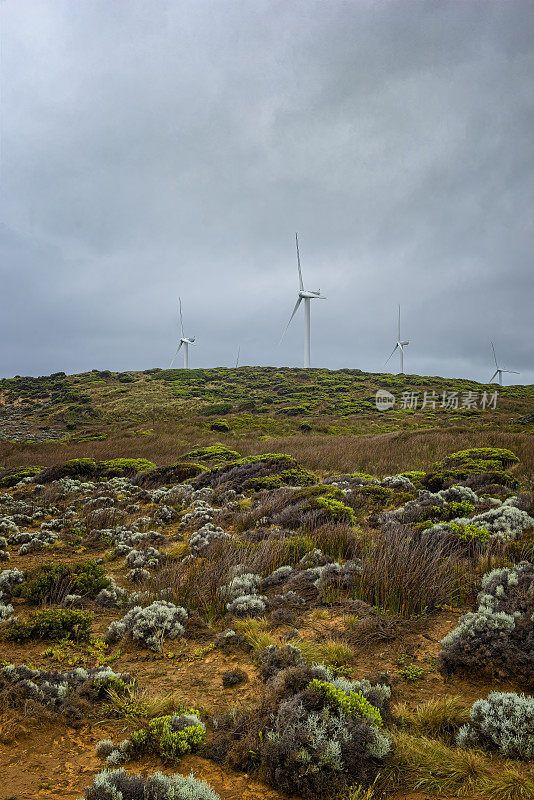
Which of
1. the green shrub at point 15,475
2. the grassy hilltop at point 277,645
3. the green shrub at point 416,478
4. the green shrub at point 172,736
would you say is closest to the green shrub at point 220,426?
the green shrub at point 15,475

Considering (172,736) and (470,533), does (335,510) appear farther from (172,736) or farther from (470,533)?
(172,736)

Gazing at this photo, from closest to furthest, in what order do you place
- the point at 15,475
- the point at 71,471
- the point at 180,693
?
1. the point at 180,693
2. the point at 15,475
3. the point at 71,471

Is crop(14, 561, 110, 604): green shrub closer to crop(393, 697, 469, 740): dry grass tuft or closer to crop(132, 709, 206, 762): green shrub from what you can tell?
crop(132, 709, 206, 762): green shrub

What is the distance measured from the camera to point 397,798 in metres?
2.80

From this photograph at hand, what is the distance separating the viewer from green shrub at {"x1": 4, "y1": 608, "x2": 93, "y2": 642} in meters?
A: 5.31

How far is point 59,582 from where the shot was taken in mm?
6773

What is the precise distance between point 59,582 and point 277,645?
13.4 feet

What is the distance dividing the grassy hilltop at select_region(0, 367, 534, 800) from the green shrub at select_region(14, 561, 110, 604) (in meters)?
0.03

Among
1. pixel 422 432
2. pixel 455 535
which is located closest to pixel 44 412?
pixel 422 432

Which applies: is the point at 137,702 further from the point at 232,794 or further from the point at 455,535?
the point at 455,535

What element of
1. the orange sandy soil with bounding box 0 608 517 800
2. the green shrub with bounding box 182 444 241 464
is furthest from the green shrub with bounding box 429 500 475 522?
the green shrub with bounding box 182 444 241 464

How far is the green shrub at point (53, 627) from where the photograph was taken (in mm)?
5312

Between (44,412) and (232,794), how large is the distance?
60294mm

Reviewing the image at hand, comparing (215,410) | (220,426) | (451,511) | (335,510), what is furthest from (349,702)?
(215,410)
